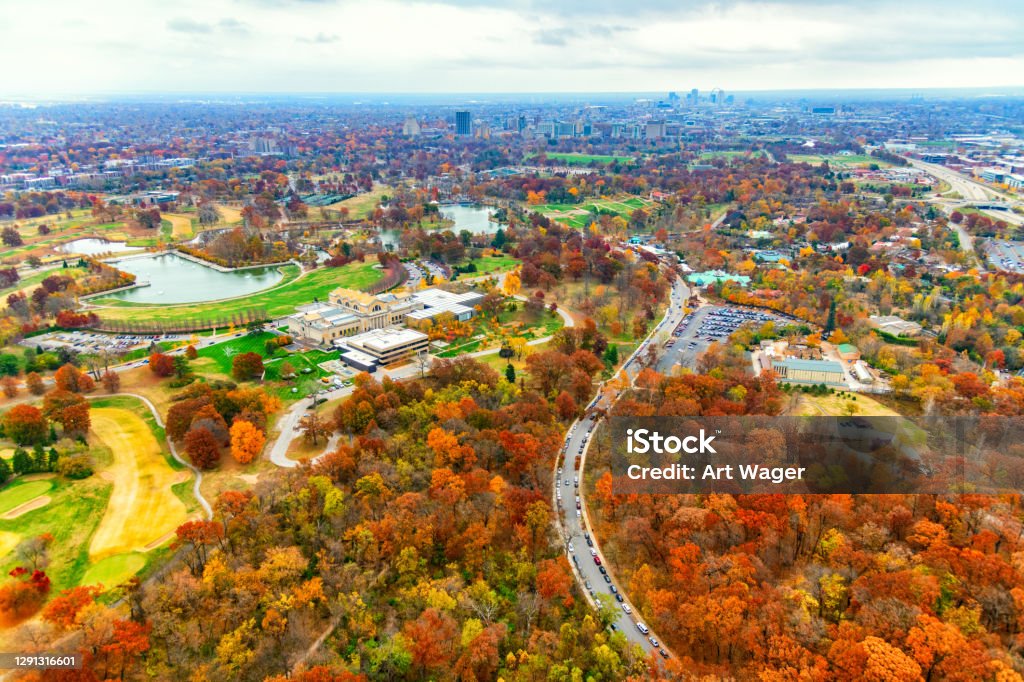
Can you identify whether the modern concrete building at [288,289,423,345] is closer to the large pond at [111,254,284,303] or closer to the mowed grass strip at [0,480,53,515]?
the large pond at [111,254,284,303]

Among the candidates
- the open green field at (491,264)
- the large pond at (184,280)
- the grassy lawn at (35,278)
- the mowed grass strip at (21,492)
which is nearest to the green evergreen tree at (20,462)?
the mowed grass strip at (21,492)

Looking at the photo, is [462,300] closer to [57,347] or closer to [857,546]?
[57,347]

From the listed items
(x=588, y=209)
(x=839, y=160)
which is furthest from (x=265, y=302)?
(x=839, y=160)

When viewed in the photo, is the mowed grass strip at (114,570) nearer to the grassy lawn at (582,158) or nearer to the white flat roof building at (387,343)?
the white flat roof building at (387,343)

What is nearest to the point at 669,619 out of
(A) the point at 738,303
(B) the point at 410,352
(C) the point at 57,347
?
(B) the point at 410,352

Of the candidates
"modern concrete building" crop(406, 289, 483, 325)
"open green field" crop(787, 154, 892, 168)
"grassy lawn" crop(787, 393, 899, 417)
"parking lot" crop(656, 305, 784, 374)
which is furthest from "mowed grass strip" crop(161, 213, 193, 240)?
"open green field" crop(787, 154, 892, 168)

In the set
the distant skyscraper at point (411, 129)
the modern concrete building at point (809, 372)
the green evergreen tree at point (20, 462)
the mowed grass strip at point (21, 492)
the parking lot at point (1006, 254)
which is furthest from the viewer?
the distant skyscraper at point (411, 129)
